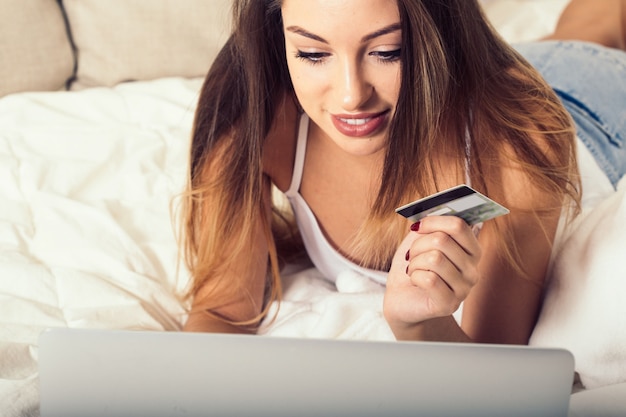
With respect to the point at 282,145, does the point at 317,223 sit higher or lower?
lower

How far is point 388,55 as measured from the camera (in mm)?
951

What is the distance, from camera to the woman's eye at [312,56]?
0.97 metres

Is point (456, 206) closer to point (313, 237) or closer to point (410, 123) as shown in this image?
point (410, 123)

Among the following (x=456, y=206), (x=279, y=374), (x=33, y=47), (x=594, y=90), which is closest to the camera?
(x=279, y=374)

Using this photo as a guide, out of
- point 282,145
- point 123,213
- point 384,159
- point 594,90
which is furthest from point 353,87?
point 594,90

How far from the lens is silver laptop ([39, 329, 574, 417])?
659 mm

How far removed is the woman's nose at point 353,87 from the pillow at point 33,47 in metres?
1.09

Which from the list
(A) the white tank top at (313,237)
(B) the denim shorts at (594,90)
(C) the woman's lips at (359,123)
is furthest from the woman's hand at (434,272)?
(B) the denim shorts at (594,90)

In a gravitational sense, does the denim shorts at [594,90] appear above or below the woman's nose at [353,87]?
below

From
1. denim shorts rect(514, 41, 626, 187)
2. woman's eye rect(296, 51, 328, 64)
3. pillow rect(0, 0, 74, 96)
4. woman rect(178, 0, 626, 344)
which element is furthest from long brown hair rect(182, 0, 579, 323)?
pillow rect(0, 0, 74, 96)

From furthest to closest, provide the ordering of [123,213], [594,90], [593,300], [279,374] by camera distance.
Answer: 1. [594,90]
2. [123,213]
3. [593,300]
4. [279,374]

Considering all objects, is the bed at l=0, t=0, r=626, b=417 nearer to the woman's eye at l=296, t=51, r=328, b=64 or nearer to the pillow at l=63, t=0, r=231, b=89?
the pillow at l=63, t=0, r=231, b=89

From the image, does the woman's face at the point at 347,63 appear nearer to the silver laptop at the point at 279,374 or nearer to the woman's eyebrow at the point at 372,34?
the woman's eyebrow at the point at 372,34

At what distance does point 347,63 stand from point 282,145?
373mm
